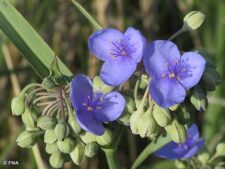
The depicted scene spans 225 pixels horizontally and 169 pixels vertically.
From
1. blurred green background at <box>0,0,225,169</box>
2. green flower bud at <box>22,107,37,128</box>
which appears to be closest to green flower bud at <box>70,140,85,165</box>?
green flower bud at <box>22,107,37,128</box>

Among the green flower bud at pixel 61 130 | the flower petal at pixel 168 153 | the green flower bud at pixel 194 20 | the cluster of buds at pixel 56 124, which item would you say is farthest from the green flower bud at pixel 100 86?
the flower petal at pixel 168 153

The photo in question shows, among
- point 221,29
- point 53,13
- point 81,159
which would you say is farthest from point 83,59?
point 81,159

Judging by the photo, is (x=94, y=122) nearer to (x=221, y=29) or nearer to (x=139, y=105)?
(x=139, y=105)

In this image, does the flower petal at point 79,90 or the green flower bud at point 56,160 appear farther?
the green flower bud at point 56,160

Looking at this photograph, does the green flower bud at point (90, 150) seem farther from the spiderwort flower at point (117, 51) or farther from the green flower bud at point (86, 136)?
the spiderwort flower at point (117, 51)

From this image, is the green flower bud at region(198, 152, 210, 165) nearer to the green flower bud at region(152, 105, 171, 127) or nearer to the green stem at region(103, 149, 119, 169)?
the green stem at region(103, 149, 119, 169)

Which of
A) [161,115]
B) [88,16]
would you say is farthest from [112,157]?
[88,16]
